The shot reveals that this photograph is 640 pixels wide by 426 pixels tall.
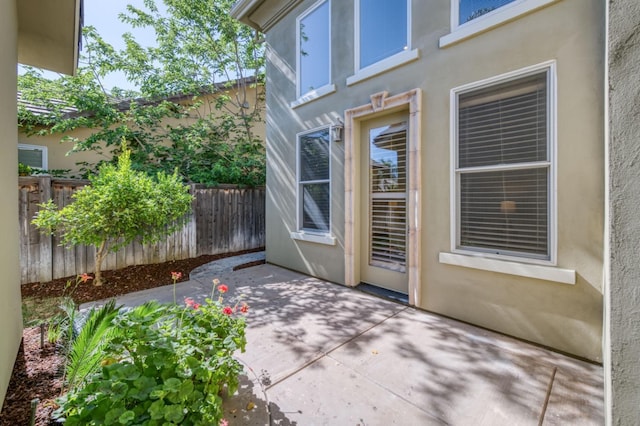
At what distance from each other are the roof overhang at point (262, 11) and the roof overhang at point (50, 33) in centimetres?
348

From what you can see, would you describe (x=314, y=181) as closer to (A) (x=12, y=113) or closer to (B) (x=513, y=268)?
(B) (x=513, y=268)

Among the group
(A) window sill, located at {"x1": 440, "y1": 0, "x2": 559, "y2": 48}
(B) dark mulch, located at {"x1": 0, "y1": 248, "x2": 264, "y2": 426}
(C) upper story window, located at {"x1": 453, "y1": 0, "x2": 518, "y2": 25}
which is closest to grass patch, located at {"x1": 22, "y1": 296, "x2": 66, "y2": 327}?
(B) dark mulch, located at {"x1": 0, "y1": 248, "x2": 264, "y2": 426}

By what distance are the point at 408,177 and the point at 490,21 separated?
1.89m

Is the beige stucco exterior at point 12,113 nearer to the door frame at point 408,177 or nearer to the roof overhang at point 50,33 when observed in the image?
the roof overhang at point 50,33

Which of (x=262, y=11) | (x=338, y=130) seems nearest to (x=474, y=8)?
(x=338, y=130)

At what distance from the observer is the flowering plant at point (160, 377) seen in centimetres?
135

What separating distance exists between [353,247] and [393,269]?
72 cm

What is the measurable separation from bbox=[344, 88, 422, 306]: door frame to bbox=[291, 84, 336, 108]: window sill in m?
0.61

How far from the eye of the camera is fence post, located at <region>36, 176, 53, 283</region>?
183 inches

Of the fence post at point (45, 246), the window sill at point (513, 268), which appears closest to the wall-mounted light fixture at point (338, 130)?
the window sill at point (513, 268)

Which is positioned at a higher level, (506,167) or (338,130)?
(338,130)

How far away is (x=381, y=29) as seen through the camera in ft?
13.5

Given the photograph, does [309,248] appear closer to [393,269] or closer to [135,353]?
[393,269]

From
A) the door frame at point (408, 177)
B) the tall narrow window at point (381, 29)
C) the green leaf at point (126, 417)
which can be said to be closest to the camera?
the green leaf at point (126, 417)
